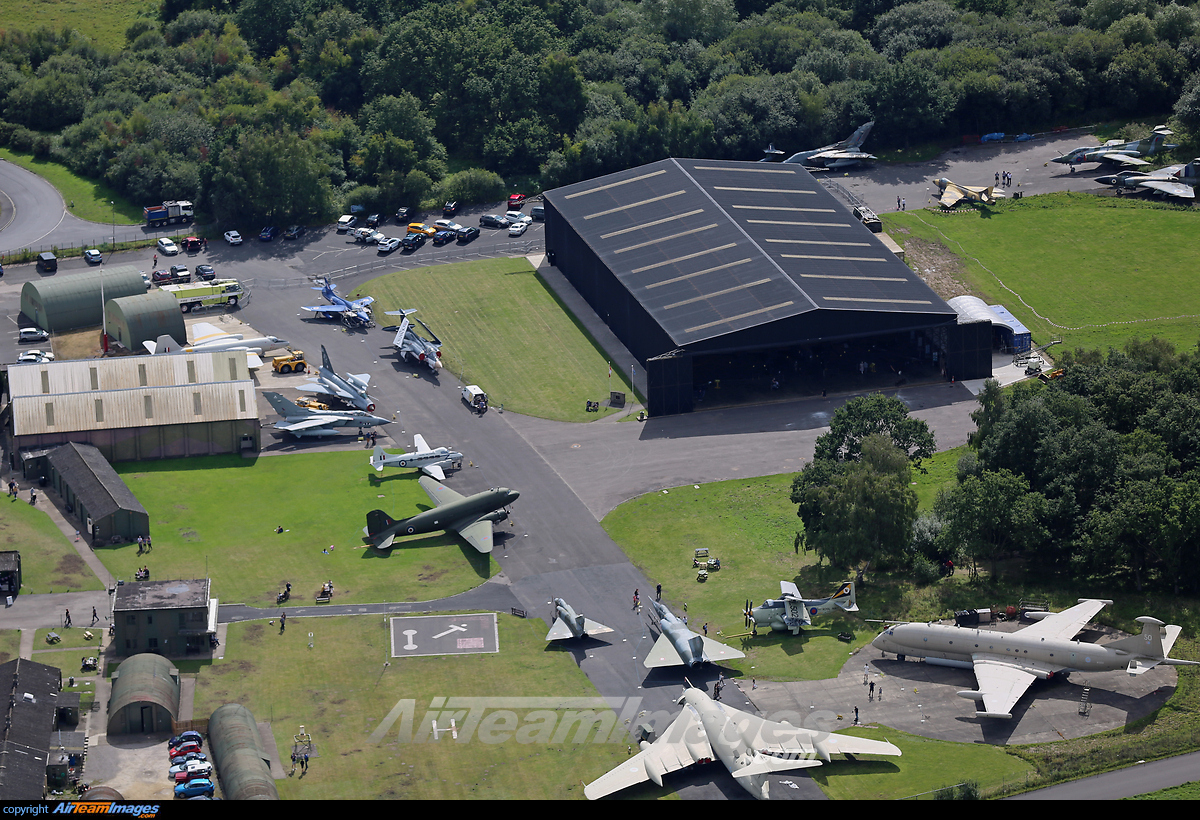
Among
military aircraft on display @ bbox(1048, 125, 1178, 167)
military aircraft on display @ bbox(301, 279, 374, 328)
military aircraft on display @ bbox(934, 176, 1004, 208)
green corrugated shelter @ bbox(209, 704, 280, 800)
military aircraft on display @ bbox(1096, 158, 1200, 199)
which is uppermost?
military aircraft on display @ bbox(1048, 125, 1178, 167)

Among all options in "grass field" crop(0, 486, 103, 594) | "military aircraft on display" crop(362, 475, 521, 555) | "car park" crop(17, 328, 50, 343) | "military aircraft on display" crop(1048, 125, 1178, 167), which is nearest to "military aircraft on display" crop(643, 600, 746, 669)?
"military aircraft on display" crop(362, 475, 521, 555)

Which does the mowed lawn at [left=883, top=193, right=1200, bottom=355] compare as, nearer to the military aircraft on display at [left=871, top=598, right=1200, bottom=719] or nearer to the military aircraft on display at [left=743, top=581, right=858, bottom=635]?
the military aircraft on display at [left=743, top=581, right=858, bottom=635]

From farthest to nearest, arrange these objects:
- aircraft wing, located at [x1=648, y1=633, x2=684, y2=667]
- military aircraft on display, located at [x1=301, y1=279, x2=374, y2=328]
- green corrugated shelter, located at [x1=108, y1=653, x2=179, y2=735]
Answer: military aircraft on display, located at [x1=301, y1=279, x2=374, y2=328]
aircraft wing, located at [x1=648, y1=633, x2=684, y2=667]
green corrugated shelter, located at [x1=108, y1=653, x2=179, y2=735]

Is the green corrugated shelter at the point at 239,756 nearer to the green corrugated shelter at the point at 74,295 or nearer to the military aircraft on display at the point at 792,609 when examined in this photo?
the military aircraft on display at the point at 792,609

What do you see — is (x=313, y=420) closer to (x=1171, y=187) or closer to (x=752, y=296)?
(x=752, y=296)

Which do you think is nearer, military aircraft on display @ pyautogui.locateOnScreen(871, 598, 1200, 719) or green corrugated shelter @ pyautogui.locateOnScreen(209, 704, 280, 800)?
green corrugated shelter @ pyautogui.locateOnScreen(209, 704, 280, 800)

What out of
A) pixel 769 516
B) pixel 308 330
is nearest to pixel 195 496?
pixel 308 330

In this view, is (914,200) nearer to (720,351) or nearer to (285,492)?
(720,351)
